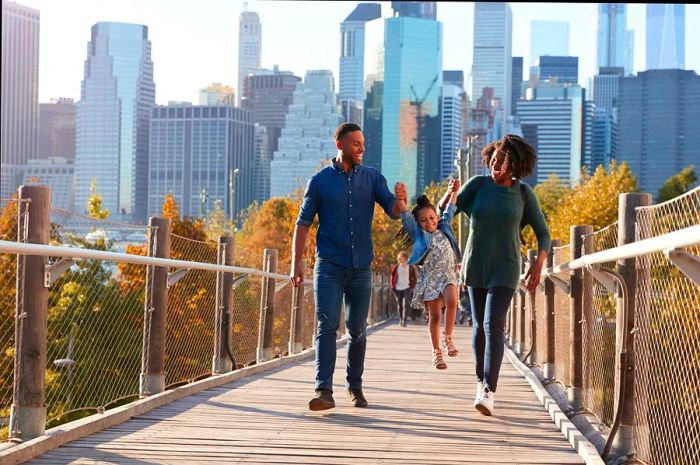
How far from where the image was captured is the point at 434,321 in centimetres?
1048

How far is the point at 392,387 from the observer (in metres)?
10.4

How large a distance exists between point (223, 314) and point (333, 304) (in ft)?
10.4

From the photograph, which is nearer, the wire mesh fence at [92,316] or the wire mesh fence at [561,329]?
the wire mesh fence at [92,316]

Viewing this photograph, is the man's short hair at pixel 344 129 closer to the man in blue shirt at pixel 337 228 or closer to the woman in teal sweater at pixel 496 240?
the man in blue shirt at pixel 337 228

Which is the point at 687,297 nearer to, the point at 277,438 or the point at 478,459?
the point at 478,459

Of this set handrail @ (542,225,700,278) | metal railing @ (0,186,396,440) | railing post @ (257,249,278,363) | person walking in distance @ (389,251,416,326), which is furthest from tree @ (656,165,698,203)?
handrail @ (542,225,700,278)

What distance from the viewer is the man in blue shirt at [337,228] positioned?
7.95 m

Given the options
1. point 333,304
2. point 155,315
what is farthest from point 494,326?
point 155,315

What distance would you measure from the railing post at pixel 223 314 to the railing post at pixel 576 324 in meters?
3.42

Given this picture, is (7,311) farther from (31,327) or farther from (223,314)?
(223,314)

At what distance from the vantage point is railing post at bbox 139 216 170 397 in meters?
8.58

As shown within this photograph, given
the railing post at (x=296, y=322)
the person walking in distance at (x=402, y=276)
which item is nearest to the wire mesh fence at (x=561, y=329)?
the railing post at (x=296, y=322)

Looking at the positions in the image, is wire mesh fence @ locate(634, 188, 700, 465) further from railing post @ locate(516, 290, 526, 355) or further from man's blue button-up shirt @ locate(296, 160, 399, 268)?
railing post @ locate(516, 290, 526, 355)

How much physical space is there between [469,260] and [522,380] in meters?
4.10
